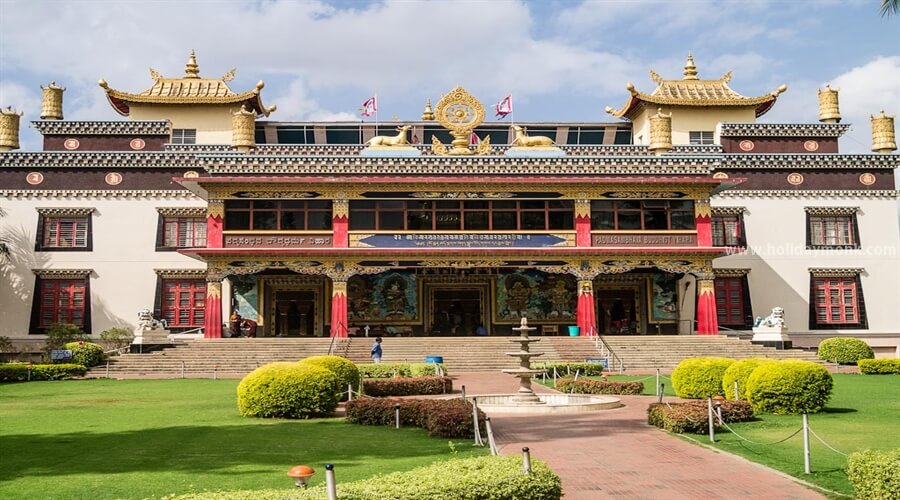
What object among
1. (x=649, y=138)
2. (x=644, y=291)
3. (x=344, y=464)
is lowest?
(x=344, y=464)

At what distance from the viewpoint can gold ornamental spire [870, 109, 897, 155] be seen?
42.9 meters

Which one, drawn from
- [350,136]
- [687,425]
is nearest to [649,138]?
[350,136]

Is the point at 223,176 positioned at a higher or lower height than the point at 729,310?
higher

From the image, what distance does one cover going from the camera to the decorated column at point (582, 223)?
3770 cm

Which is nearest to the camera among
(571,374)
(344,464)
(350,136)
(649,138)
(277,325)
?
(344,464)

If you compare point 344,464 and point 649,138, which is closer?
point 344,464

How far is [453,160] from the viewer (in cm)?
3825

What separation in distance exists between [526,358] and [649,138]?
2846 cm

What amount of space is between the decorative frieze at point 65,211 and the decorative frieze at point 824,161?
30.2 metres

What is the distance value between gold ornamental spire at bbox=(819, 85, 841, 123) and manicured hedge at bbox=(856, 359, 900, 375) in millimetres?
19093

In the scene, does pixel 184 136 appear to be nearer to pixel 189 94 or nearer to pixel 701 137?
pixel 189 94

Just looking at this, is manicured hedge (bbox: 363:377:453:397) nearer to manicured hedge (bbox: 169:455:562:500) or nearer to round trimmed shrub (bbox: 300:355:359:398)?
round trimmed shrub (bbox: 300:355:359:398)

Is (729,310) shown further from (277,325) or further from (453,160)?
(277,325)

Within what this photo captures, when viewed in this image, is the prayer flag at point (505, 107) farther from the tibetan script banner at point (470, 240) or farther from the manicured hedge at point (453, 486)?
the manicured hedge at point (453, 486)
